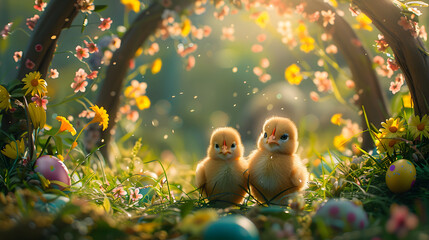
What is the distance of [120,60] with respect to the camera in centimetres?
179

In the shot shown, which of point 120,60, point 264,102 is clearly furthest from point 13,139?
point 264,102

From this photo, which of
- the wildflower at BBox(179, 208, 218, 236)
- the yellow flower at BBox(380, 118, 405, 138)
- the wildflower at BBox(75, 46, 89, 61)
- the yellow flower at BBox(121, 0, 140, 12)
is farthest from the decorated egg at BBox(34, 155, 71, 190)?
the yellow flower at BBox(380, 118, 405, 138)

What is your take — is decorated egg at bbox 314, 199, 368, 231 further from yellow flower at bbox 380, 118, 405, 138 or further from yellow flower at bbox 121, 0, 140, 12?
yellow flower at bbox 121, 0, 140, 12

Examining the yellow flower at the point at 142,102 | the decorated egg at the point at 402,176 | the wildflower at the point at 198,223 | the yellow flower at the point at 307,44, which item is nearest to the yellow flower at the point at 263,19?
the yellow flower at the point at 307,44

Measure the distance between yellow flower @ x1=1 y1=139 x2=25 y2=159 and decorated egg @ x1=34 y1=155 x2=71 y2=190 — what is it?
3.2 inches

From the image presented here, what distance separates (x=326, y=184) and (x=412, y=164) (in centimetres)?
35

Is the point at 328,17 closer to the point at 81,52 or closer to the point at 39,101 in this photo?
the point at 81,52

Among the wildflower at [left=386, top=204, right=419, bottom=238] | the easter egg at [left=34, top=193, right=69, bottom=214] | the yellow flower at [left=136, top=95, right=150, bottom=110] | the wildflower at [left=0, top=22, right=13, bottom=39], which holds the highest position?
the wildflower at [left=0, top=22, right=13, bottom=39]

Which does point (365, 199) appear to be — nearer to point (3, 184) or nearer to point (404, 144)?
point (404, 144)

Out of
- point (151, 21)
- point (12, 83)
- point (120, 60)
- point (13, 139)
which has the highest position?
point (151, 21)

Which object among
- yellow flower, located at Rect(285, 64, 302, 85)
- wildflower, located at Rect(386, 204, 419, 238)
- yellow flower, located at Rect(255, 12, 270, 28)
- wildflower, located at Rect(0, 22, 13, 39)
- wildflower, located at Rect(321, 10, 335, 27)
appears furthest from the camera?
yellow flower, located at Rect(285, 64, 302, 85)

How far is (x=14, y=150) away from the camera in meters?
1.33

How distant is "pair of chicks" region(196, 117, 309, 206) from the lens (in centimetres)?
135

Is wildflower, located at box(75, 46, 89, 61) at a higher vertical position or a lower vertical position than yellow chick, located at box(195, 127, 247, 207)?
higher
